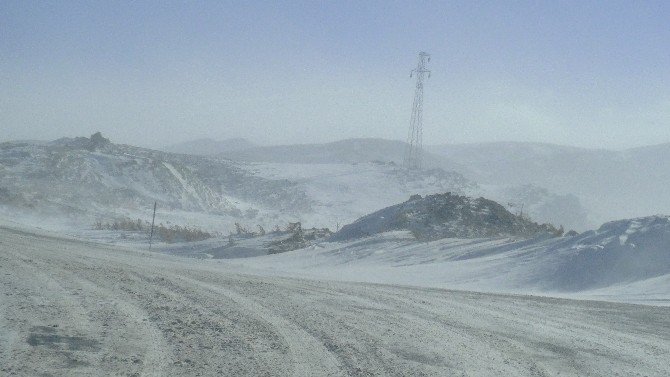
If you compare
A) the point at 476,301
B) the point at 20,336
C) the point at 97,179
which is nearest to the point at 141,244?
the point at 97,179

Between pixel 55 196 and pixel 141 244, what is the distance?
591 inches

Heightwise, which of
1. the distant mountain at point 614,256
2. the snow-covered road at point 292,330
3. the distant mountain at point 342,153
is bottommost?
the snow-covered road at point 292,330

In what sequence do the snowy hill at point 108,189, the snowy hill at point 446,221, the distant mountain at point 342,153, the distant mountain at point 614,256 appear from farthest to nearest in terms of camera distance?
the distant mountain at point 342,153
the snowy hill at point 108,189
the snowy hill at point 446,221
the distant mountain at point 614,256

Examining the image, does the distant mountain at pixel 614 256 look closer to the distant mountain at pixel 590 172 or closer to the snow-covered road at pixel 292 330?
the snow-covered road at pixel 292 330

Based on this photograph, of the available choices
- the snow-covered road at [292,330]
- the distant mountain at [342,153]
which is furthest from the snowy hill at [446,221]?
the distant mountain at [342,153]

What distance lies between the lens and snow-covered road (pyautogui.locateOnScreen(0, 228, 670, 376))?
705cm

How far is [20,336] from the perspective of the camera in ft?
24.5

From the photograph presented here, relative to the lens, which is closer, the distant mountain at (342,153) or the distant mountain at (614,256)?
the distant mountain at (614,256)

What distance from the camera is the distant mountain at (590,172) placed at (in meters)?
89.9

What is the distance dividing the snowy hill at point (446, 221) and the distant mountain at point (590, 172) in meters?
47.7

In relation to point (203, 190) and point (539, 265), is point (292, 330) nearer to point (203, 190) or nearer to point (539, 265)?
point (539, 265)

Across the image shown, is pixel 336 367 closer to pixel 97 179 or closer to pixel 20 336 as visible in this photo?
pixel 20 336

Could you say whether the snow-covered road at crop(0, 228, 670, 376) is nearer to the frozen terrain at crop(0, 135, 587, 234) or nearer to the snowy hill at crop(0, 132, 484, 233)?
the frozen terrain at crop(0, 135, 587, 234)

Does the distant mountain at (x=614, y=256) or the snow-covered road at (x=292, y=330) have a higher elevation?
the distant mountain at (x=614, y=256)
